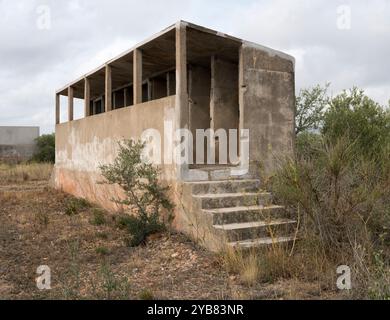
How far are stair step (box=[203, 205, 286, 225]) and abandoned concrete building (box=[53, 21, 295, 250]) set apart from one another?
0.02m

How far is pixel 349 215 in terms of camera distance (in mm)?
5543

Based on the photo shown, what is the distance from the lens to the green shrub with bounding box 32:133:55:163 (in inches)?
1224

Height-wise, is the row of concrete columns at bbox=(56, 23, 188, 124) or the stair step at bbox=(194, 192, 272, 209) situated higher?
the row of concrete columns at bbox=(56, 23, 188, 124)

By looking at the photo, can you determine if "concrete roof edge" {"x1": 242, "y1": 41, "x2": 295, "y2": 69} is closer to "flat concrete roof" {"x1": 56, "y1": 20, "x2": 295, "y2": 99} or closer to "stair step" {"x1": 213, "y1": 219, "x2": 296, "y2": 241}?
"flat concrete roof" {"x1": 56, "y1": 20, "x2": 295, "y2": 99}

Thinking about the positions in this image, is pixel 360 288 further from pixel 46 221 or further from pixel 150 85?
pixel 150 85

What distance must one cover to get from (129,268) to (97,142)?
5711 mm

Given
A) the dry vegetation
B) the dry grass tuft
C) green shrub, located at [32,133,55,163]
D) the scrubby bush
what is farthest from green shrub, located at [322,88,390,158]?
green shrub, located at [32,133,55,163]

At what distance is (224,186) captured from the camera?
23.3ft

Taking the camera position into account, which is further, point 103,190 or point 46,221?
point 103,190

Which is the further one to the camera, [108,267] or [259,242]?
[259,242]

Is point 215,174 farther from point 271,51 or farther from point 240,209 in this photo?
point 271,51

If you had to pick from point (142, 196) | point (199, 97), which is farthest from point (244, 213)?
point (199, 97)
